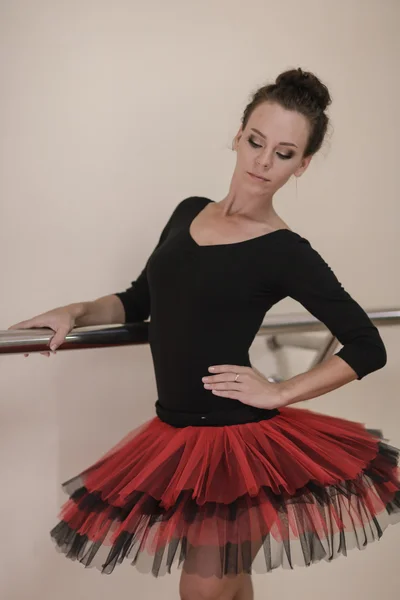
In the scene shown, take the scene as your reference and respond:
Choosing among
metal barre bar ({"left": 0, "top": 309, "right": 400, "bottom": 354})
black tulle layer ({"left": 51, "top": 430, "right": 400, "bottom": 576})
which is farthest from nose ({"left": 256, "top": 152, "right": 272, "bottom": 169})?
black tulle layer ({"left": 51, "top": 430, "right": 400, "bottom": 576})

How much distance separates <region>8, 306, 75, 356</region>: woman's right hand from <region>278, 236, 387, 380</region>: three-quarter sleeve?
16.3 inches

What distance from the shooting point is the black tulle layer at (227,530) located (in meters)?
0.98

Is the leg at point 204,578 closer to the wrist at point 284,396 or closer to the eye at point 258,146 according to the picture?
the wrist at point 284,396

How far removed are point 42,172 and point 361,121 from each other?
1047mm

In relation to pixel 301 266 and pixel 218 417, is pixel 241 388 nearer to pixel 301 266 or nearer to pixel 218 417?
pixel 218 417

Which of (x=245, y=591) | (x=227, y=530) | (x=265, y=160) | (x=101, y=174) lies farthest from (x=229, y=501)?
(x=101, y=174)

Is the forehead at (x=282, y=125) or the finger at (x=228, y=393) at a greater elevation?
the forehead at (x=282, y=125)

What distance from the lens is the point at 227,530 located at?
38.6 inches

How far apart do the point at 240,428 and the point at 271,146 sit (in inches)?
21.3

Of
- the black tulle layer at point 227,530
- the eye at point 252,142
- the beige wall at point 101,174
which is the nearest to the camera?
the black tulle layer at point 227,530

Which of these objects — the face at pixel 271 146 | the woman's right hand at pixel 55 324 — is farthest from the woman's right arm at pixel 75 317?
the face at pixel 271 146

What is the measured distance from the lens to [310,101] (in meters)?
1.22

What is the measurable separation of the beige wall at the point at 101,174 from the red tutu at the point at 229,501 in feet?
1.87

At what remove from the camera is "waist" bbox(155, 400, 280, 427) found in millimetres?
1179
